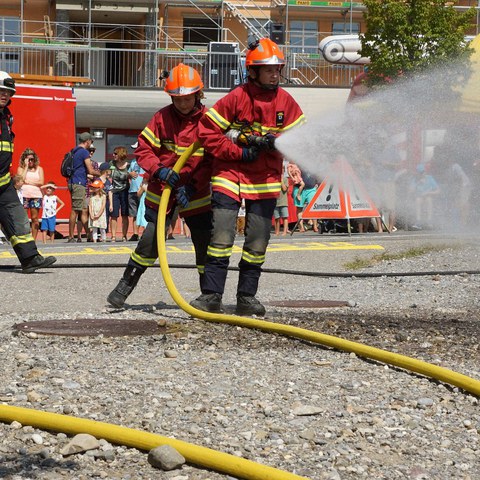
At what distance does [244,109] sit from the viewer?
721 cm

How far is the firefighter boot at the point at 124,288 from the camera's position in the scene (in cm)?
774

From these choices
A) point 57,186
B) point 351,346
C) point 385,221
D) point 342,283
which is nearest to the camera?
point 351,346

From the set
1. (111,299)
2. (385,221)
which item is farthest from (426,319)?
(385,221)

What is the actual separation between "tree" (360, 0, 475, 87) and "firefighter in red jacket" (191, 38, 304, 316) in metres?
14.1

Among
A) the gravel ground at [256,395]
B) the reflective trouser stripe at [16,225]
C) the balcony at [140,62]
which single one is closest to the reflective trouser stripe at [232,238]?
the gravel ground at [256,395]

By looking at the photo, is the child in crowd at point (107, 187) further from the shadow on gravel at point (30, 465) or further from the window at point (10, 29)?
the window at point (10, 29)

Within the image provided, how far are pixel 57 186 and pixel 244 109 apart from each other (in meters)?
13.0

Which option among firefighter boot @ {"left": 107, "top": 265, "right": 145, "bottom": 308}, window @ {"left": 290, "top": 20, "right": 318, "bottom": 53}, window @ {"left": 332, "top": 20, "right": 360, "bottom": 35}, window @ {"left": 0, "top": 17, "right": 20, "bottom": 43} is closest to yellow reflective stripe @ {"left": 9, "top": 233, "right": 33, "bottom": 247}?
firefighter boot @ {"left": 107, "top": 265, "right": 145, "bottom": 308}

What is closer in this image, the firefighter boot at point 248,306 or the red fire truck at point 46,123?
the firefighter boot at point 248,306

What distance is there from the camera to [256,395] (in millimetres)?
4918

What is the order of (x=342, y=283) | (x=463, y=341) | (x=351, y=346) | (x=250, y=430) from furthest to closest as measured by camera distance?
(x=342, y=283) < (x=463, y=341) < (x=351, y=346) < (x=250, y=430)

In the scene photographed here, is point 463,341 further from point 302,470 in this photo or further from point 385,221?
point 385,221

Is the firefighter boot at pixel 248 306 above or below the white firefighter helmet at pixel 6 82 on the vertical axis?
below

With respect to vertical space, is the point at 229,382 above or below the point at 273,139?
below
